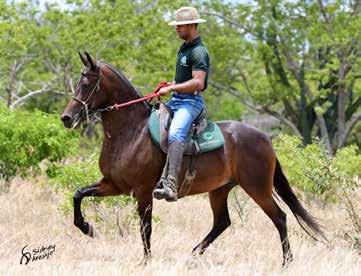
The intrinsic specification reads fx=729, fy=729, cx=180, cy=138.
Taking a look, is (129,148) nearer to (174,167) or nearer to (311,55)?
(174,167)

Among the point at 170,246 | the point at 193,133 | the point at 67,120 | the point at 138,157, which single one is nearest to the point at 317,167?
the point at 170,246

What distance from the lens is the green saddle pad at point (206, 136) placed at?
23.9 ft

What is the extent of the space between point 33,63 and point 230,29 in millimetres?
6928

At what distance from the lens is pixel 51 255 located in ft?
23.7

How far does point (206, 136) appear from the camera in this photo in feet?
24.6

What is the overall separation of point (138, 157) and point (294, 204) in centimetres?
206

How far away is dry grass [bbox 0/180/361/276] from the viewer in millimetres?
6453

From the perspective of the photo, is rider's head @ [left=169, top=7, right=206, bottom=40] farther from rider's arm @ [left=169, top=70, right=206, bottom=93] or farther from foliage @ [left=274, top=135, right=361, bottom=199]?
foliage @ [left=274, top=135, right=361, bottom=199]

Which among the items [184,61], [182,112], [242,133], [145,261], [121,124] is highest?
[184,61]

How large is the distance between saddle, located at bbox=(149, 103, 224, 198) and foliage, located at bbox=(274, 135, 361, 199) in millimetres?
1630

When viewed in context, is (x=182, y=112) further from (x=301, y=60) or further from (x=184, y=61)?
(x=301, y=60)

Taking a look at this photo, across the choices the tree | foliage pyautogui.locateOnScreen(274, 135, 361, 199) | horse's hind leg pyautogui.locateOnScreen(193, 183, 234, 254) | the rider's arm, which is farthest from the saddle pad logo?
the tree

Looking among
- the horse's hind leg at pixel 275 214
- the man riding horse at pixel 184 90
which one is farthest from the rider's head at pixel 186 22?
the horse's hind leg at pixel 275 214

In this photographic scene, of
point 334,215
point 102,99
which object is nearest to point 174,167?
point 102,99
